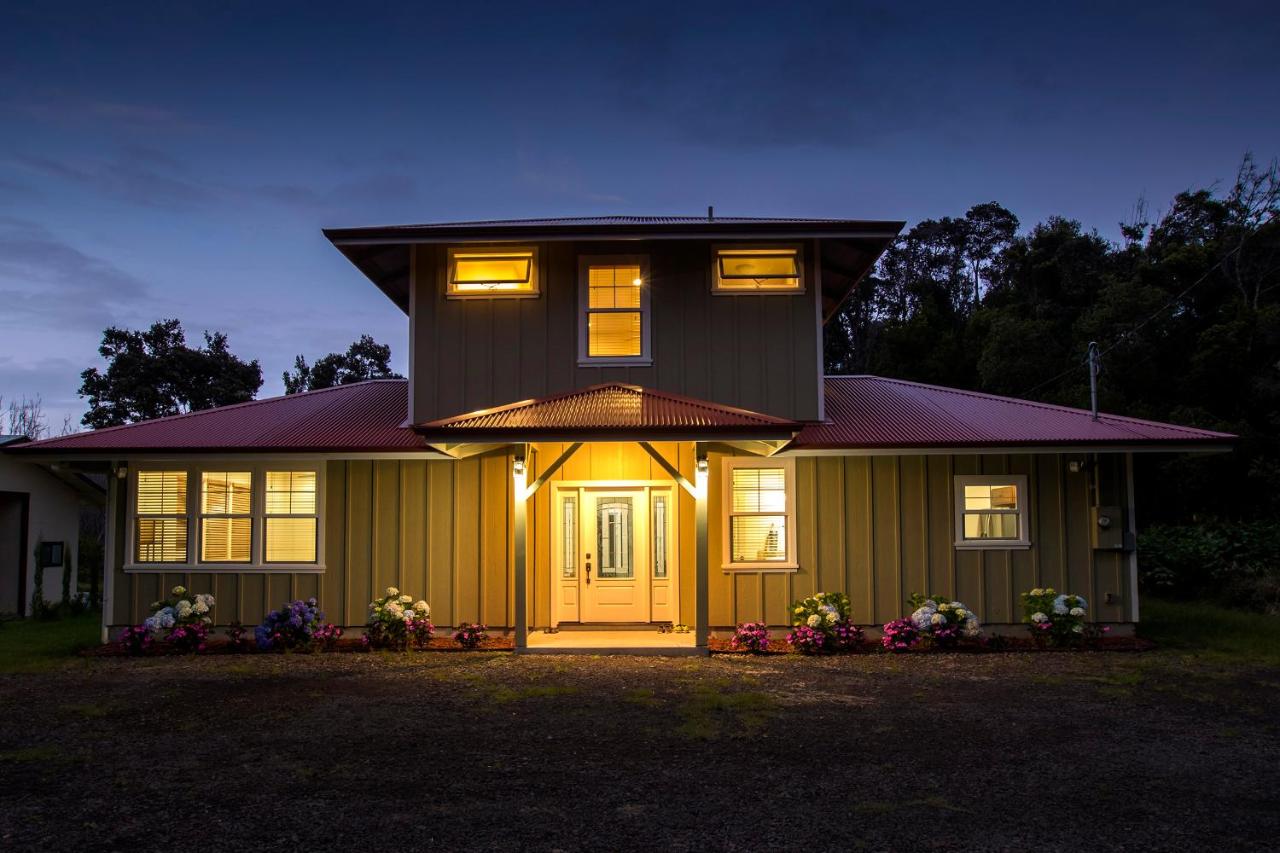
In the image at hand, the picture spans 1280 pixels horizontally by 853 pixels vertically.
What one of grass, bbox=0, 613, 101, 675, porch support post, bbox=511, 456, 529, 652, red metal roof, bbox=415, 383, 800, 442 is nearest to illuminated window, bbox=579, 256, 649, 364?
red metal roof, bbox=415, 383, 800, 442

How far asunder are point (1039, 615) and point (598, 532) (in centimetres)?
535

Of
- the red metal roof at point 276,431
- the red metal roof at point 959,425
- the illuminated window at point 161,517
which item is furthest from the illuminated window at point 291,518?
the red metal roof at point 959,425

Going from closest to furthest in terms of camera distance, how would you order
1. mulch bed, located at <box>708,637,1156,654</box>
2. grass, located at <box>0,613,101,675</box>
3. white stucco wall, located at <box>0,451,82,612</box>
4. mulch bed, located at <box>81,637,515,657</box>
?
grass, located at <box>0,613,101,675</box>
mulch bed, located at <box>708,637,1156,654</box>
mulch bed, located at <box>81,637,515,657</box>
white stucco wall, located at <box>0,451,82,612</box>

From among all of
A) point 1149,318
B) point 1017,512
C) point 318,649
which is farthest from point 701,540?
point 1149,318

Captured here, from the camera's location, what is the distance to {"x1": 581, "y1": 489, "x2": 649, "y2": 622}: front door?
12750 millimetres

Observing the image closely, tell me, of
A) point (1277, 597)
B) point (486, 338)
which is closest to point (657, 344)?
point (486, 338)

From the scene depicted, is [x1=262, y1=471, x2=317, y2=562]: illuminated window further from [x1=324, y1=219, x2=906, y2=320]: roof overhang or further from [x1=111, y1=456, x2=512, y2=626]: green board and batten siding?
[x1=324, y1=219, x2=906, y2=320]: roof overhang

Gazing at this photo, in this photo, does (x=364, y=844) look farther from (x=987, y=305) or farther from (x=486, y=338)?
(x=987, y=305)

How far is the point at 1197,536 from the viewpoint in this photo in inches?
713

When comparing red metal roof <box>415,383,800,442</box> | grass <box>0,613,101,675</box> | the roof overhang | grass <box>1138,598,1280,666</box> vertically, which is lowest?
grass <box>0,613,101,675</box>

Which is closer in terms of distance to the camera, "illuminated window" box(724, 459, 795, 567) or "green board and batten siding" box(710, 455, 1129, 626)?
"green board and batten siding" box(710, 455, 1129, 626)

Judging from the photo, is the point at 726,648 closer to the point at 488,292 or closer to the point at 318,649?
the point at 318,649

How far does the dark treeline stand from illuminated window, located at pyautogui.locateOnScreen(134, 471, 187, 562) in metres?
18.8

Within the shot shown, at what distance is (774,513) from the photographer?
1227 cm
